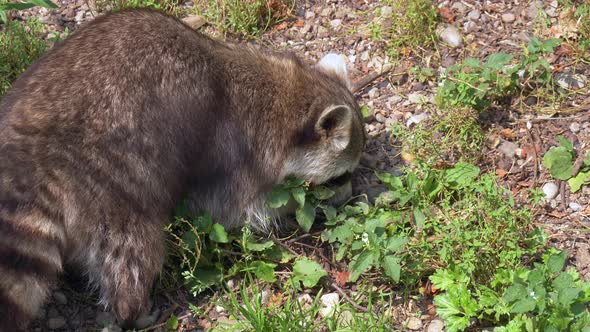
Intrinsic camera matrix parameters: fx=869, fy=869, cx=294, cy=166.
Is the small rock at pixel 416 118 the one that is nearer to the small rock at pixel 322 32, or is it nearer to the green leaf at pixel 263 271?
the small rock at pixel 322 32

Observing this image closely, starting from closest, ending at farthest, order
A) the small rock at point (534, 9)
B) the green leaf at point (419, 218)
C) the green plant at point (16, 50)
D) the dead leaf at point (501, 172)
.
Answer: the green leaf at point (419, 218)
the dead leaf at point (501, 172)
the green plant at point (16, 50)
the small rock at point (534, 9)

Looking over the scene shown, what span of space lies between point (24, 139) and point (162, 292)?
1099 millimetres

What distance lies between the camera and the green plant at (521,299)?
3.87 m

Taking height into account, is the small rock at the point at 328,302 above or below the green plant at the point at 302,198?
below

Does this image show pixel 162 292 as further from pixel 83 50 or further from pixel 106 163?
pixel 83 50

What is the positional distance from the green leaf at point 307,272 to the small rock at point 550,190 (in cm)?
138

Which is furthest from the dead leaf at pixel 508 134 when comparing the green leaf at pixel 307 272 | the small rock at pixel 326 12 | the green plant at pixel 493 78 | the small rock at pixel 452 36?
A: the small rock at pixel 326 12

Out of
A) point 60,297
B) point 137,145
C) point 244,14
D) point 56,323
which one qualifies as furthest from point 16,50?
point 56,323

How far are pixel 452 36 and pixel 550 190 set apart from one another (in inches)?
54.9

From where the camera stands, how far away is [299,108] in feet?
16.1

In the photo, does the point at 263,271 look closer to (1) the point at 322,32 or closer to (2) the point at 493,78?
(2) the point at 493,78

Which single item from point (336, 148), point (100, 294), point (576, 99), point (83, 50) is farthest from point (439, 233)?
point (83, 50)

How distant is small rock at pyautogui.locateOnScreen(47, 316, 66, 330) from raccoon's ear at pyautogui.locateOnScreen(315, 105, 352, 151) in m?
1.72

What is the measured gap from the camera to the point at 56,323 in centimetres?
447
